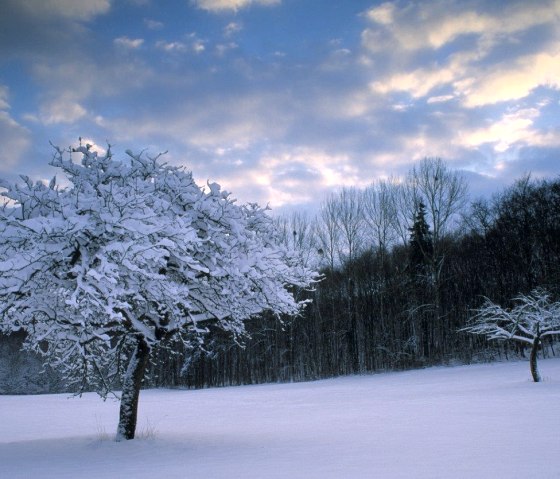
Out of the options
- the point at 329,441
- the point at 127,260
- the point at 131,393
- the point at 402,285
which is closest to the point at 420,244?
the point at 402,285

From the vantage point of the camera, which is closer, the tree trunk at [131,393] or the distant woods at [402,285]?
the tree trunk at [131,393]

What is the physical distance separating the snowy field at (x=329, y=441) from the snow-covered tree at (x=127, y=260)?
59.3 inches

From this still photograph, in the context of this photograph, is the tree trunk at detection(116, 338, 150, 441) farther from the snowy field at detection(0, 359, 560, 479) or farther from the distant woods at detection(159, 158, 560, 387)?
the distant woods at detection(159, 158, 560, 387)

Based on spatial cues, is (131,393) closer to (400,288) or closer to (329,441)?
(329,441)

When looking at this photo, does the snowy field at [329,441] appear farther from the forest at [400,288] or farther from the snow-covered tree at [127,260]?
the forest at [400,288]

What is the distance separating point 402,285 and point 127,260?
31803 millimetres

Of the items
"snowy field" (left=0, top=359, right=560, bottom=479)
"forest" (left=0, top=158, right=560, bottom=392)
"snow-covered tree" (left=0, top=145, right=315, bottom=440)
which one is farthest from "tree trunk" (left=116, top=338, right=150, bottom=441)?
"forest" (left=0, top=158, right=560, bottom=392)

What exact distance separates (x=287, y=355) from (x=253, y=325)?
12.5ft

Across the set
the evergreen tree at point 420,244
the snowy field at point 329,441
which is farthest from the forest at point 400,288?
the snowy field at point 329,441

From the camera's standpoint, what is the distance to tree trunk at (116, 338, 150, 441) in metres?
9.99

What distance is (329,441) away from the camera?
31.9ft

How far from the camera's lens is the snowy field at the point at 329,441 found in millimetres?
6770

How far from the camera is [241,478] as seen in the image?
6.22 m

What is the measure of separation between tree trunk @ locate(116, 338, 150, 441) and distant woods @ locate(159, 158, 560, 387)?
Result: 2169 cm
